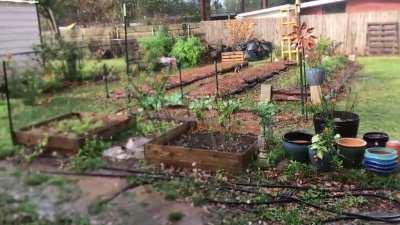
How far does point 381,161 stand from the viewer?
3.72 m

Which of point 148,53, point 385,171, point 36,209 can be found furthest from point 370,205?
point 148,53

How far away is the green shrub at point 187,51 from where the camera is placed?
13008mm

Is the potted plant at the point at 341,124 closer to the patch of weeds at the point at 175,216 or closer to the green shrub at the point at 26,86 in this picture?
the patch of weeds at the point at 175,216

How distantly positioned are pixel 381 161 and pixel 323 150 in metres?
0.50

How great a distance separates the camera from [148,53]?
12.5 m

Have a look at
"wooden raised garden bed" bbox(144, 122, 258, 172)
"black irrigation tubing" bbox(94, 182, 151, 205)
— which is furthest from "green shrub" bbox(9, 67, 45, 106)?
"black irrigation tubing" bbox(94, 182, 151, 205)

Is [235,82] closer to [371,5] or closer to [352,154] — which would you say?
[352,154]

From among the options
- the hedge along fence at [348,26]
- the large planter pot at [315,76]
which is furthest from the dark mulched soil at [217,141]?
the hedge along fence at [348,26]

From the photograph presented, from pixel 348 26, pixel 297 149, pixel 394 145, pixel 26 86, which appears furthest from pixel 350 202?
pixel 348 26

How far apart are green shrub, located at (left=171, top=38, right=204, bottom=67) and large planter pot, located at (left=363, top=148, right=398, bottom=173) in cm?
957

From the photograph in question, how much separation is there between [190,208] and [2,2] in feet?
26.8

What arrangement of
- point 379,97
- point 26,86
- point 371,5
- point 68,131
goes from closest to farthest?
1. point 68,131
2. point 26,86
3. point 379,97
4. point 371,5

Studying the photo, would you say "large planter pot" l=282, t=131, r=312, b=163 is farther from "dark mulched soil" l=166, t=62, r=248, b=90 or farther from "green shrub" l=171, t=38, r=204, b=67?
"green shrub" l=171, t=38, r=204, b=67

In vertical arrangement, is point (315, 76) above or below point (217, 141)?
above
